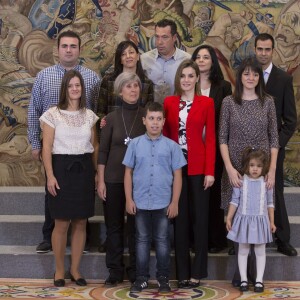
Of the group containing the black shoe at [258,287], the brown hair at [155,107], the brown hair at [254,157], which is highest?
the brown hair at [155,107]

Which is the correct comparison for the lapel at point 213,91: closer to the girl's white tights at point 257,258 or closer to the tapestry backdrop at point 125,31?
the girl's white tights at point 257,258

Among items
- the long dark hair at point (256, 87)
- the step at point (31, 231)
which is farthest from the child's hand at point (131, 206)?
the long dark hair at point (256, 87)

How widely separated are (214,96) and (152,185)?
792 mm

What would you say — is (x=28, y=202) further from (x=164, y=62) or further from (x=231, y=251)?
(x=231, y=251)

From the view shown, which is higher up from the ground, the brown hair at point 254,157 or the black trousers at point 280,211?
the brown hair at point 254,157

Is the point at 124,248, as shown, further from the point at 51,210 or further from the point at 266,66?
the point at 266,66

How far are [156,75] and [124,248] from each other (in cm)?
→ 124

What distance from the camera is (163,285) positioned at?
17.1 feet

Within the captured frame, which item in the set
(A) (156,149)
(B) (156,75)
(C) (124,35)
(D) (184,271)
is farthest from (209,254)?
(C) (124,35)

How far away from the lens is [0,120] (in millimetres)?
7137

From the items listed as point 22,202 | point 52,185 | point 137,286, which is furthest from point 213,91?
point 22,202

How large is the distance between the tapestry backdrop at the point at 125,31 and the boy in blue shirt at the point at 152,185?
2049mm

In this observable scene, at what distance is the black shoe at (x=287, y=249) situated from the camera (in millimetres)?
5559

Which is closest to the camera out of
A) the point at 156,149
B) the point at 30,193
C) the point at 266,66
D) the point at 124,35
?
the point at 156,149
